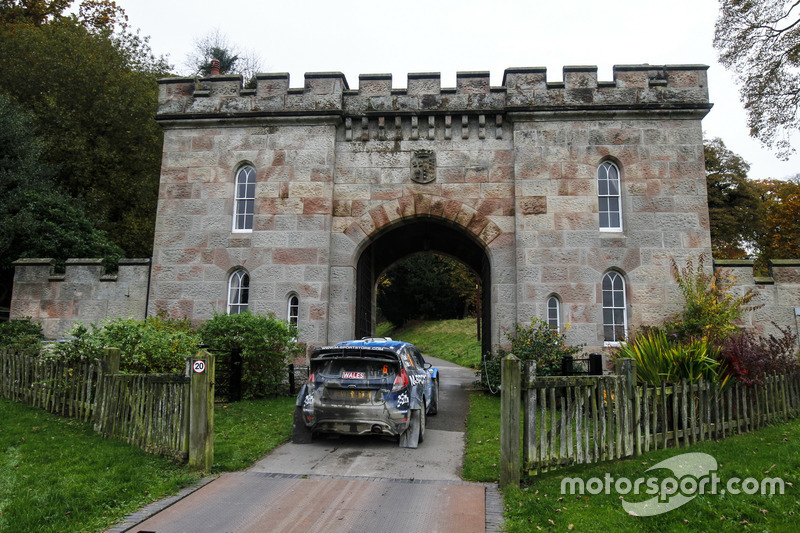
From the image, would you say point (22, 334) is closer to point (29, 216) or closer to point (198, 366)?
point (29, 216)

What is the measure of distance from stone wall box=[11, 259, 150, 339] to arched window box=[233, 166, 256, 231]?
264 centimetres

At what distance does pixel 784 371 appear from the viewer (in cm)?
943

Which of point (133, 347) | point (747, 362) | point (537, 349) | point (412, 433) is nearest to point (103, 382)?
point (133, 347)

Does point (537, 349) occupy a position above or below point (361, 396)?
above

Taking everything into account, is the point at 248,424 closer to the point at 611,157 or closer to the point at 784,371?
the point at 784,371

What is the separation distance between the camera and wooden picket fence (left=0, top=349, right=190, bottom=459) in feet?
24.7

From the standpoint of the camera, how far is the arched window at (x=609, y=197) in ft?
46.7

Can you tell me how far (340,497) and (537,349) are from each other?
744 centimetres

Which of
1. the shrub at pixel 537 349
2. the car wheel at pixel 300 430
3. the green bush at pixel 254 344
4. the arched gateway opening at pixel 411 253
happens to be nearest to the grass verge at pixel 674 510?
the car wheel at pixel 300 430

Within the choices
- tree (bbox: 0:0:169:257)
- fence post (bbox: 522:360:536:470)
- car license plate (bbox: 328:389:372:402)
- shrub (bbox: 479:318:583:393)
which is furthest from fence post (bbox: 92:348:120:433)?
tree (bbox: 0:0:169:257)

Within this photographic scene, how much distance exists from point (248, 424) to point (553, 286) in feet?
25.8

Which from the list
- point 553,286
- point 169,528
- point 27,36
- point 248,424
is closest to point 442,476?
point 169,528

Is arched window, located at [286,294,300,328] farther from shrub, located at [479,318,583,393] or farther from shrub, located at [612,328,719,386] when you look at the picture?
shrub, located at [612,328,719,386]

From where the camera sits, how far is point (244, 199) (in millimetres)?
15008
